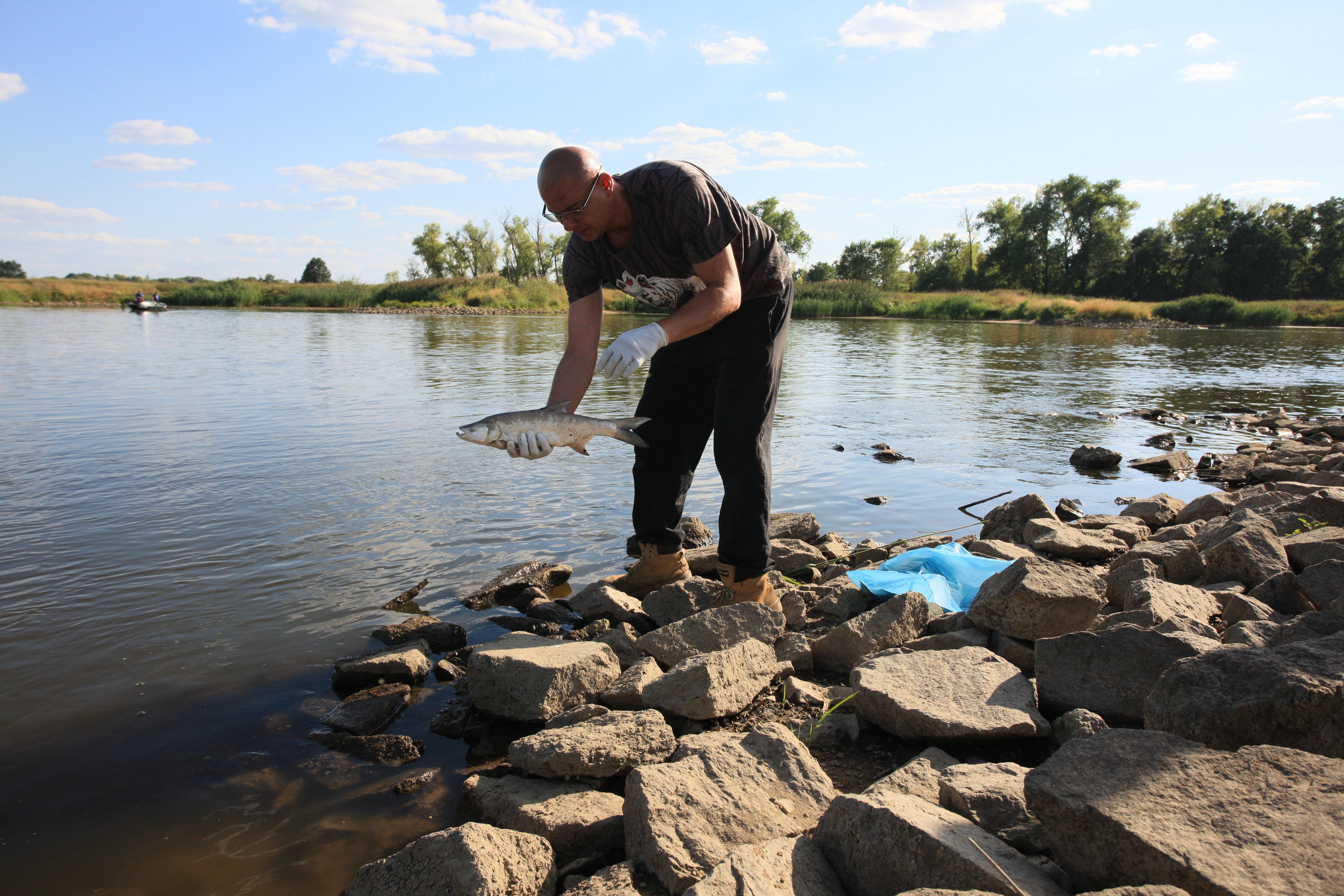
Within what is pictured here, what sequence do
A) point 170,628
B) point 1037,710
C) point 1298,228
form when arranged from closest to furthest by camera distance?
1. point 1037,710
2. point 170,628
3. point 1298,228

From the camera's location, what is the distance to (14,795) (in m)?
2.66

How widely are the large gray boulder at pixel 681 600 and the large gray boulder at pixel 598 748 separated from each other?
4.11 feet

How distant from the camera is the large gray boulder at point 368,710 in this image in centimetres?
312

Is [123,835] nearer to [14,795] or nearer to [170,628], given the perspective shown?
[14,795]

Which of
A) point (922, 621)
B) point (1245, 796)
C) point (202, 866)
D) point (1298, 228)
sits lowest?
point (202, 866)

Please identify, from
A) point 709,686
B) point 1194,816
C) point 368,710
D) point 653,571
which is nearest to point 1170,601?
point 1194,816

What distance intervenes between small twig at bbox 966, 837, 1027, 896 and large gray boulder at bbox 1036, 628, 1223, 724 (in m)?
1.02

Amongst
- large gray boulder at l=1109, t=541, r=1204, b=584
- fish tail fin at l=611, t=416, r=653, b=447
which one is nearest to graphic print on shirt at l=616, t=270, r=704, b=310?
fish tail fin at l=611, t=416, r=653, b=447

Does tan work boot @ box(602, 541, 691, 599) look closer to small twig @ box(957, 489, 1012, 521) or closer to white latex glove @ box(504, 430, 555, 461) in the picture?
white latex glove @ box(504, 430, 555, 461)

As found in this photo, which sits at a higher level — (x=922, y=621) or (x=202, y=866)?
(x=922, y=621)

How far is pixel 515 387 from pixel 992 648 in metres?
11.1

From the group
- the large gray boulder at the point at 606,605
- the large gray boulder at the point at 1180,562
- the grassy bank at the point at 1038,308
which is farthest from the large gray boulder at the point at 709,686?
the grassy bank at the point at 1038,308

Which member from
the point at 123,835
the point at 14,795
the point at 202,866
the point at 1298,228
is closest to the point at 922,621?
the point at 202,866

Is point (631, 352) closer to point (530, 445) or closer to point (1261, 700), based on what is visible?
point (530, 445)
